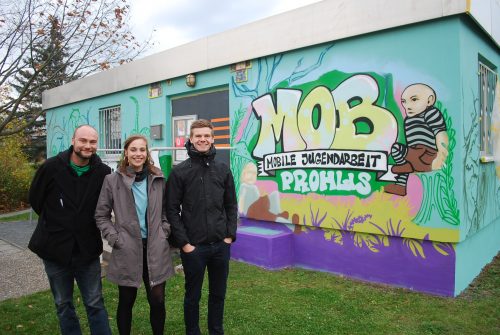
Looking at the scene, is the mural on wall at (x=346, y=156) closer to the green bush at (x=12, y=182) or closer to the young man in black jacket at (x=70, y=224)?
the young man in black jacket at (x=70, y=224)

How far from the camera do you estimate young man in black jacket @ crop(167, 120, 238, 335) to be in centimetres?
337

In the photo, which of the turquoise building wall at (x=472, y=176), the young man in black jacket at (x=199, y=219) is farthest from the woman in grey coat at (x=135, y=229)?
the turquoise building wall at (x=472, y=176)

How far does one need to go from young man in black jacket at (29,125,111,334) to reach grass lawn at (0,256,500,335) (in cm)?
95

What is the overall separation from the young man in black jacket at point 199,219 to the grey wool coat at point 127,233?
0.14m

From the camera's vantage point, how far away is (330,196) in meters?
5.92

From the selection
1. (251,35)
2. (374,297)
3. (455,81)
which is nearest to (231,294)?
(374,297)

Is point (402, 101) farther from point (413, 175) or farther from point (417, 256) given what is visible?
point (417, 256)

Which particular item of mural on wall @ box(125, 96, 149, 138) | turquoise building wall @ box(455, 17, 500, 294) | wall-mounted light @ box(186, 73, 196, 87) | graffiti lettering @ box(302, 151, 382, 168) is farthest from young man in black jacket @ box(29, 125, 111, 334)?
mural on wall @ box(125, 96, 149, 138)

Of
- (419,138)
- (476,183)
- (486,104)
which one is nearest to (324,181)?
(419,138)

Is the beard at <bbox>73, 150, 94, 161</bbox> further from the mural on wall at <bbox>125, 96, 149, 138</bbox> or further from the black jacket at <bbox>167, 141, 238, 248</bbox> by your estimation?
the mural on wall at <bbox>125, 96, 149, 138</bbox>

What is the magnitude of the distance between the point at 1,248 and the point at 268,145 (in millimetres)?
5386

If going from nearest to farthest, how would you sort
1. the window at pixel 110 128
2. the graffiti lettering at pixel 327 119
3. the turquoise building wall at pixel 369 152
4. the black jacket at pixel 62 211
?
the black jacket at pixel 62 211 < the turquoise building wall at pixel 369 152 < the graffiti lettering at pixel 327 119 < the window at pixel 110 128

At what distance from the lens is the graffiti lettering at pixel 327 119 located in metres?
5.43

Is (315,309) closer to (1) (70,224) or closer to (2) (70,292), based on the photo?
(2) (70,292)
